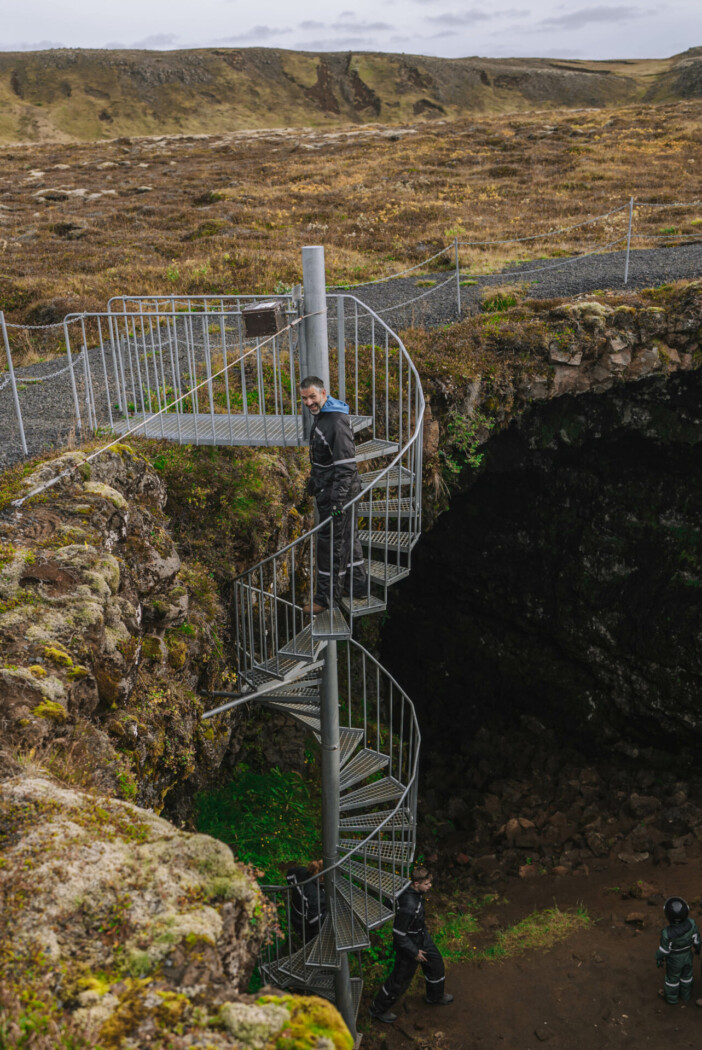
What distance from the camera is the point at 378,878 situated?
7535 millimetres

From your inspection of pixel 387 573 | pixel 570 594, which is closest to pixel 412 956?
pixel 387 573

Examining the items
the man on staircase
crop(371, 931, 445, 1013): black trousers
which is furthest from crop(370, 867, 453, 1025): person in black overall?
the man on staircase

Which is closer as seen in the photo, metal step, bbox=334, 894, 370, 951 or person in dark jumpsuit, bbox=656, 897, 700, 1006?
person in dark jumpsuit, bbox=656, 897, 700, 1006

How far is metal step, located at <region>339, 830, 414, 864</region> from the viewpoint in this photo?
7.58 meters

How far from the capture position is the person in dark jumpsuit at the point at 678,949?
22.8 feet

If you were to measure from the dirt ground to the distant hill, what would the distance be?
65683 millimetres

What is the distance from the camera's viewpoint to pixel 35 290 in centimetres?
1584

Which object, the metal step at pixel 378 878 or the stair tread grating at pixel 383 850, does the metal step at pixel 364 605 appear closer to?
the stair tread grating at pixel 383 850

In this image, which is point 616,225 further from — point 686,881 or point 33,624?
point 33,624

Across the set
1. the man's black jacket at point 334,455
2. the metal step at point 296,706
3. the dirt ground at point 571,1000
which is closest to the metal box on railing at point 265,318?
the man's black jacket at point 334,455

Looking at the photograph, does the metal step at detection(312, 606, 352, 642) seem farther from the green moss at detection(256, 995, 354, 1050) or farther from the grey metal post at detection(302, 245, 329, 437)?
the green moss at detection(256, 995, 354, 1050)

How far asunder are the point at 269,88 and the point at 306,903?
262 feet

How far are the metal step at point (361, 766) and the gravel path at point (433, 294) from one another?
4.58 m

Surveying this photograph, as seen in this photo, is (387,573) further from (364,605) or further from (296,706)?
(296,706)
